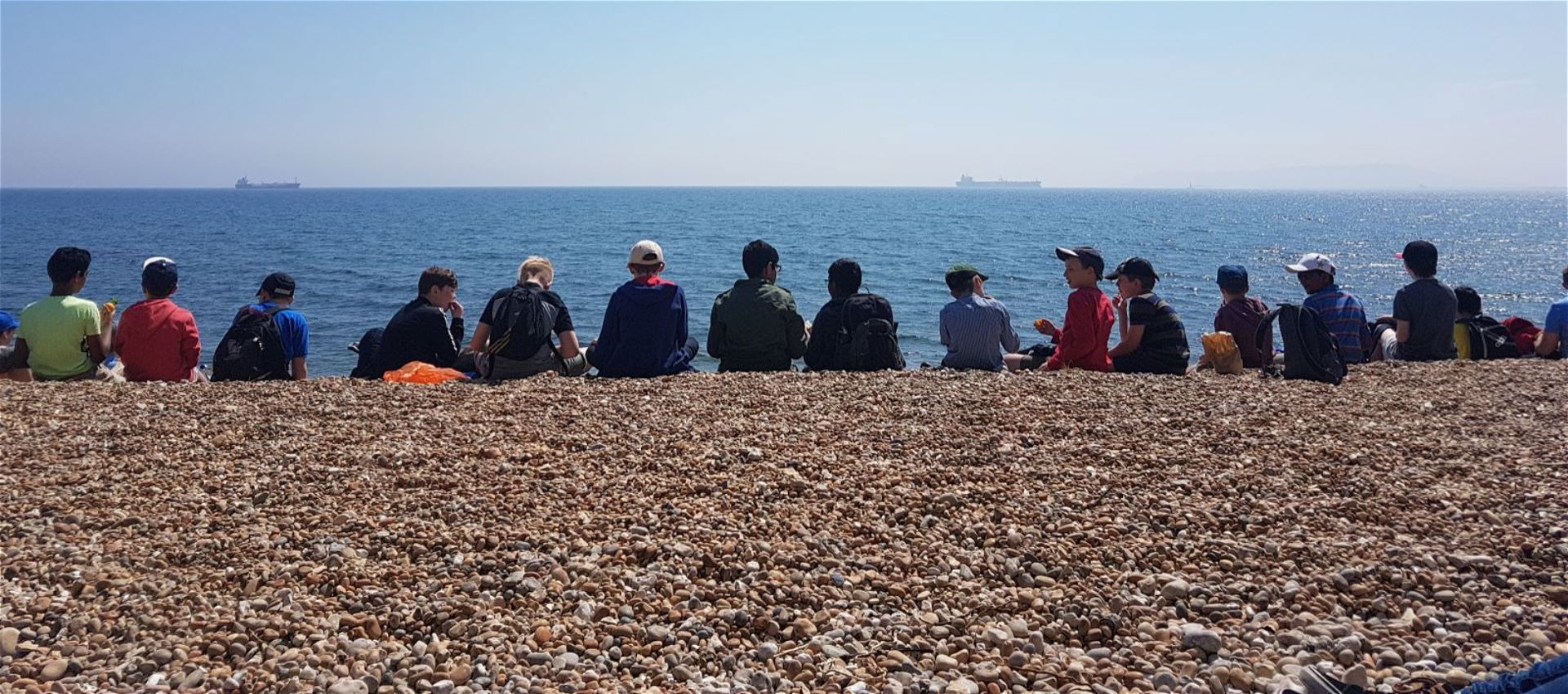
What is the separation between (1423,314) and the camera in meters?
9.88

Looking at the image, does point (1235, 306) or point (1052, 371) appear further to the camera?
point (1235, 306)

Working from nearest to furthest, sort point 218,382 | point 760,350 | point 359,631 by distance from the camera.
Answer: point 359,631
point 218,382
point 760,350

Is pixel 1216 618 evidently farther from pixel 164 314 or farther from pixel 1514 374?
pixel 164 314

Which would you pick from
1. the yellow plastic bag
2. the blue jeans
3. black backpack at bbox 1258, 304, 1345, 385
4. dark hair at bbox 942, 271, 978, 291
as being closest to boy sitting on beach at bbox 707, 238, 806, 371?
dark hair at bbox 942, 271, 978, 291

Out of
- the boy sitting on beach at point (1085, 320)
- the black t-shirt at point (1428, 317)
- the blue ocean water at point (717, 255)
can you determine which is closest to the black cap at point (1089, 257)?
the boy sitting on beach at point (1085, 320)

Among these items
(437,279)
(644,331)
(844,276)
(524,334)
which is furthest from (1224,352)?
(437,279)

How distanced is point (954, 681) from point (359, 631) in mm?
2286

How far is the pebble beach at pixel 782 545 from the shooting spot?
3.60 meters

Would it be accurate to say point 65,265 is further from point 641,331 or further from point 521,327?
point 641,331

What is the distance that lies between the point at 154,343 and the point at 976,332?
736 cm

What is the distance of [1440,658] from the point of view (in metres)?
3.54

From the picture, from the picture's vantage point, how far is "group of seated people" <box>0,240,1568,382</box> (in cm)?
872

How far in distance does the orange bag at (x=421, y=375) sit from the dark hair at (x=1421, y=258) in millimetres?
9133

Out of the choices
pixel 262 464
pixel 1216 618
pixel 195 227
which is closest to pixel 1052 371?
pixel 1216 618
